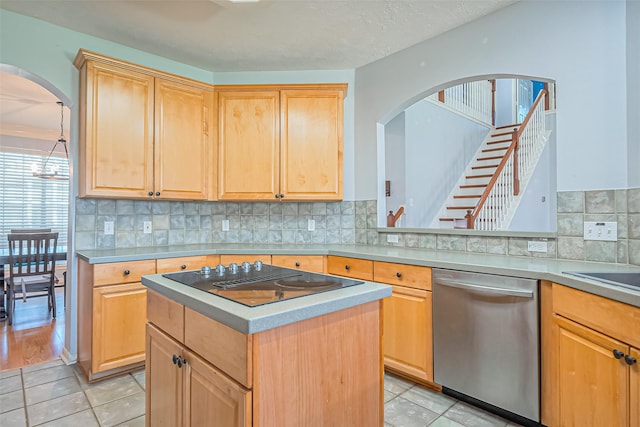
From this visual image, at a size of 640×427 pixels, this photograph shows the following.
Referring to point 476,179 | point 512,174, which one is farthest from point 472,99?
point 512,174

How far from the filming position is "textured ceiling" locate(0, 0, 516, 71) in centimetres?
240

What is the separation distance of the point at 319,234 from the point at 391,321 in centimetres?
125

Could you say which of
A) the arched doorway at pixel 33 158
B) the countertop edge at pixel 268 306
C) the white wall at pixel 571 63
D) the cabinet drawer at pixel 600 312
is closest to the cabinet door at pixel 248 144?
the white wall at pixel 571 63

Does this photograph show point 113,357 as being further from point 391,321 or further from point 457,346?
point 457,346

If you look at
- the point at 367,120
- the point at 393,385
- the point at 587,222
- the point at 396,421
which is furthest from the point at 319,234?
the point at 587,222

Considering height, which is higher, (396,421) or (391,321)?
(391,321)

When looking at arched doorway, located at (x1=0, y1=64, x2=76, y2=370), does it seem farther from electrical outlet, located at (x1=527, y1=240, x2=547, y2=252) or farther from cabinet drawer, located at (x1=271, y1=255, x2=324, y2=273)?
electrical outlet, located at (x1=527, y1=240, x2=547, y2=252)

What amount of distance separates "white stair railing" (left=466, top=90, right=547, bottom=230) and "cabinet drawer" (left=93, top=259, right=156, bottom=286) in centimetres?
373

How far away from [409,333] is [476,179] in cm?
454

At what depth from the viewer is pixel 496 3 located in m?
2.39

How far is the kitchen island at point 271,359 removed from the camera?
3.12 ft

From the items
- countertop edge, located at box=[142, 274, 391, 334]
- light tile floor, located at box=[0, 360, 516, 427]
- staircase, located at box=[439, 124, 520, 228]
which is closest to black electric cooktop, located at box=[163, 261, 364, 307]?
countertop edge, located at box=[142, 274, 391, 334]

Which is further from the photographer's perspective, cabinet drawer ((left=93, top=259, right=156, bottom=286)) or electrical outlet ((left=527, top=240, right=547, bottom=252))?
cabinet drawer ((left=93, top=259, right=156, bottom=286))

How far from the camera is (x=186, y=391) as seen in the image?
3.95 ft
